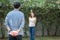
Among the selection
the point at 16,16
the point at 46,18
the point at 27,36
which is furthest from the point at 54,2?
the point at 16,16

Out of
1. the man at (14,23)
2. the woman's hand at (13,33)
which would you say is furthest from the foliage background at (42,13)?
the woman's hand at (13,33)

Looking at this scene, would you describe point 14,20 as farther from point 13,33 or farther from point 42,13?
point 42,13

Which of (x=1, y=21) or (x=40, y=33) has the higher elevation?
(x=1, y=21)

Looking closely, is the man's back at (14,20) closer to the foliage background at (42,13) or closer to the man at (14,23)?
the man at (14,23)

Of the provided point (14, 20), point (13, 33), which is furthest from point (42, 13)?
point (13, 33)

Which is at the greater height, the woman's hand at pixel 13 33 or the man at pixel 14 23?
the man at pixel 14 23

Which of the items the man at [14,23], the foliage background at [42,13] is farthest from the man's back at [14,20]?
the foliage background at [42,13]

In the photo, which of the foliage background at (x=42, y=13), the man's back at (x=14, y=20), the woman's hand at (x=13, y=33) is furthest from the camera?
the foliage background at (x=42, y=13)

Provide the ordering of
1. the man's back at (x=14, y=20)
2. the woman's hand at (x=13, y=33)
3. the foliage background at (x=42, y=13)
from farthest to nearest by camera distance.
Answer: the foliage background at (x=42, y=13) → the man's back at (x=14, y=20) → the woman's hand at (x=13, y=33)

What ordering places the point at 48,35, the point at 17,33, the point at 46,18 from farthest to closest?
the point at 48,35 < the point at 46,18 < the point at 17,33

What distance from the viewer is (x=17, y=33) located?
708 cm

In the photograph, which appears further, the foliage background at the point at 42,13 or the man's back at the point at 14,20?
the foliage background at the point at 42,13

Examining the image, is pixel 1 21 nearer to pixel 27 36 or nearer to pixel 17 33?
pixel 27 36

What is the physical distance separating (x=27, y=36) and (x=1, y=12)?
2409 mm
